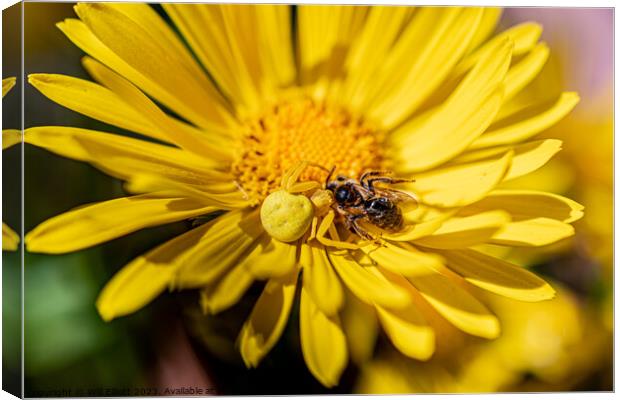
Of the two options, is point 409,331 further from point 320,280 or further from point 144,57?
point 144,57

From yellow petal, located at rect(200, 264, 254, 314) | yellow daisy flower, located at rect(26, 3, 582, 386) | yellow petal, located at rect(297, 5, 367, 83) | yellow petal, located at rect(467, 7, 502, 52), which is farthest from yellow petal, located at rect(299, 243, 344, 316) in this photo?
yellow petal, located at rect(467, 7, 502, 52)

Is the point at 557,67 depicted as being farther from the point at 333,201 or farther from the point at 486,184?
the point at 333,201

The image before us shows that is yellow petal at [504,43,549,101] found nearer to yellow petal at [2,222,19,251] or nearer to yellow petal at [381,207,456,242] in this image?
yellow petal at [381,207,456,242]

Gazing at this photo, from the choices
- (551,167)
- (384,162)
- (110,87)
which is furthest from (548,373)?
(110,87)

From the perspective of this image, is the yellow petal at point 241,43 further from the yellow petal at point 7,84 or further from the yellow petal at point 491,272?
the yellow petal at point 491,272

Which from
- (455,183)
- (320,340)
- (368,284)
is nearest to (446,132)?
(455,183)

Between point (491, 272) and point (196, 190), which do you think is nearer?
point (196, 190)

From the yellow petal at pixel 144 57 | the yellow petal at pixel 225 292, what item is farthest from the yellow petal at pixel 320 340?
the yellow petal at pixel 144 57
